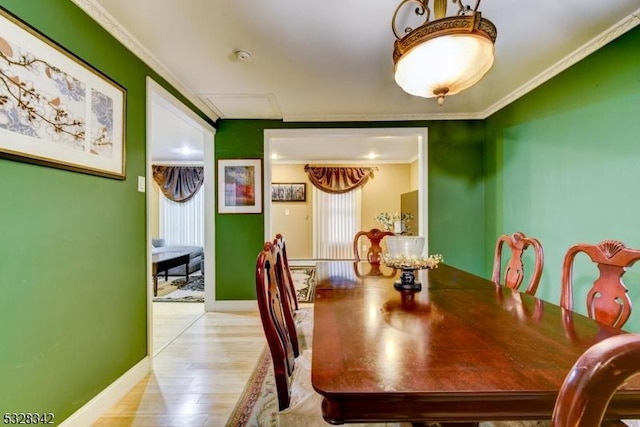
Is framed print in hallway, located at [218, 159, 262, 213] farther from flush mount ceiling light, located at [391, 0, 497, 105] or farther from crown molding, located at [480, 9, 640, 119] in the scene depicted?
crown molding, located at [480, 9, 640, 119]

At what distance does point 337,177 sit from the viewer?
665 centimetres

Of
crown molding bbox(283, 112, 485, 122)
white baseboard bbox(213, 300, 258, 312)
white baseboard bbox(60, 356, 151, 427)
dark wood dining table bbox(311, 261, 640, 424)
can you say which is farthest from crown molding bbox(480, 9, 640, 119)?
white baseboard bbox(60, 356, 151, 427)

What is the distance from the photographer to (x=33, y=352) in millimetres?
1349

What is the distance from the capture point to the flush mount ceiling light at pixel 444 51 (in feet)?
4.02

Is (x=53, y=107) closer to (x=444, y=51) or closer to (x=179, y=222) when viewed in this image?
(x=444, y=51)

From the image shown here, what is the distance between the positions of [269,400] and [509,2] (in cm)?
230

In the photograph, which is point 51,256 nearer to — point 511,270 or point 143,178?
point 143,178

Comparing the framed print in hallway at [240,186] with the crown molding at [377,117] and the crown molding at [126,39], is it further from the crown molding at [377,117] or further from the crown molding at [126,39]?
the crown molding at [126,39]

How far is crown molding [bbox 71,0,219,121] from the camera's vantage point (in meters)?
1.69

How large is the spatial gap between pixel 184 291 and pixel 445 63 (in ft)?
14.8

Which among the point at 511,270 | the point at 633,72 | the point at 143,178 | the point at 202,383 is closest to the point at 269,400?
the point at 202,383

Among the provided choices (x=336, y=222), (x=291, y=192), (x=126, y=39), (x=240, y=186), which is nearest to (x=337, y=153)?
(x=291, y=192)

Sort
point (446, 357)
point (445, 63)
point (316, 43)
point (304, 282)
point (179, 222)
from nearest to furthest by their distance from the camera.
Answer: point (446, 357), point (445, 63), point (316, 43), point (304, 282), point (179, 222)

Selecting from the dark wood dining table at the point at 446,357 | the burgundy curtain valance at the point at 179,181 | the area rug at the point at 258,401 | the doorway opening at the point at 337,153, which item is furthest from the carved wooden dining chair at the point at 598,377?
the burgundy curtain valance at the point at 179,181
